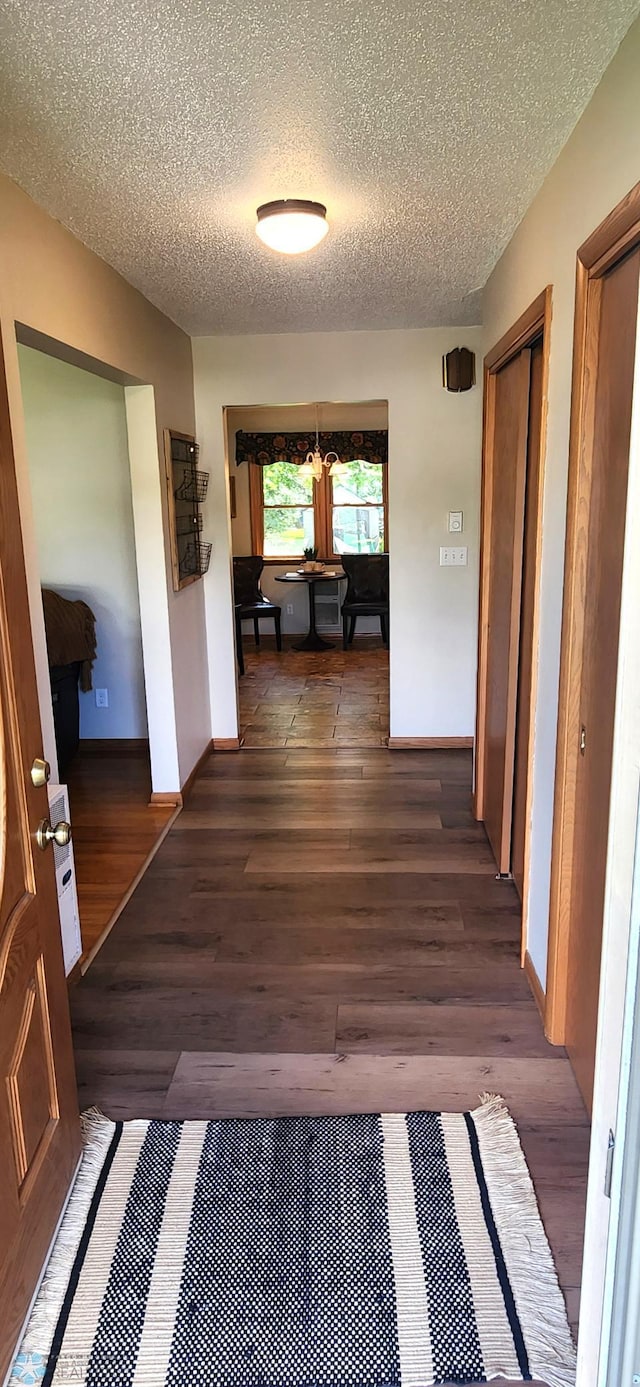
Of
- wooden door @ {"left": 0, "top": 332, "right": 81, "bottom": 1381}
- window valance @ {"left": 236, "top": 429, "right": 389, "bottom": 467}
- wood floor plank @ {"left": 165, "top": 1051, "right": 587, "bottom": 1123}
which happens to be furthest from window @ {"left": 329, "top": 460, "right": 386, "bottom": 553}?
wooden door @ {"left": 0, "top": 332, "right": 81, "bottom": 1381}

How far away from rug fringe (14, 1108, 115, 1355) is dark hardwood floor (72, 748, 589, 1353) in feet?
0.28

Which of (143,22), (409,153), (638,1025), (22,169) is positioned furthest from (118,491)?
(638,1025)

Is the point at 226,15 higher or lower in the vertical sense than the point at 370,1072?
higher

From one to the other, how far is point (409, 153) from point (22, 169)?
3.24 ft

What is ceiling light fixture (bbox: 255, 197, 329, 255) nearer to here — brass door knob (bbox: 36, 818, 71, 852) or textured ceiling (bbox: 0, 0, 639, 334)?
textured ceiling (bbox: 0, 0, 639, 334)

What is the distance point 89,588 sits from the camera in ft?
15.8

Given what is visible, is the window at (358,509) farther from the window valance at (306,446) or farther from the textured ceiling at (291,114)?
the textured ceiling at (291,114)

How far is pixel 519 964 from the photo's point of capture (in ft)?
8.83

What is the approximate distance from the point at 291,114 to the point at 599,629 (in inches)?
53.3

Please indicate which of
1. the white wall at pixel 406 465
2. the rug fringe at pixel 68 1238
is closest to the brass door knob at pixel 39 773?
the rug fringe at pixel 68 1238

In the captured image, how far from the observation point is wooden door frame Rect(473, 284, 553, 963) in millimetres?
2377

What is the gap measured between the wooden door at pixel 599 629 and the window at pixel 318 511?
6689 mm

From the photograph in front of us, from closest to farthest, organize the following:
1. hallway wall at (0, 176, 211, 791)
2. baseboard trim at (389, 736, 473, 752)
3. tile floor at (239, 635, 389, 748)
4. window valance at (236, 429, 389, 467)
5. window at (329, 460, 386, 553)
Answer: hallway wall at (0, 176, 211, 791) < baseboard trim at (389, 736, 473, 752) < tile floor at (239, 635, 389, 748) < window valance at (236, 429, 389, 467) < window at (329, 460, 386, 553)

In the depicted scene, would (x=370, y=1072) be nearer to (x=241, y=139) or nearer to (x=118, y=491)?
(x=241, y=139)
